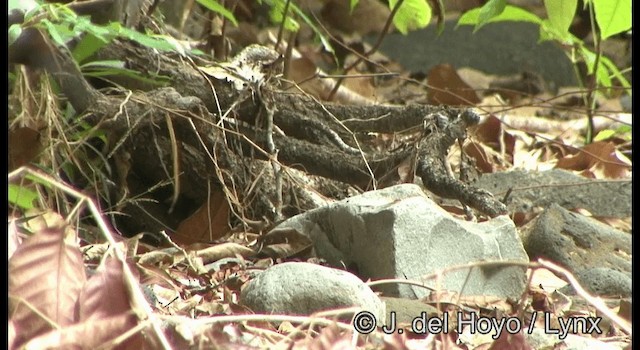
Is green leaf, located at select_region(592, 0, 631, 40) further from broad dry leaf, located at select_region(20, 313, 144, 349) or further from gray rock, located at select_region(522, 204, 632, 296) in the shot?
broad dry leaf, located at select_region(20, 313, 144, 349)

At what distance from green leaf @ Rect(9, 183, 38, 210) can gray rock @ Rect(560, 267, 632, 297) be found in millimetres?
751

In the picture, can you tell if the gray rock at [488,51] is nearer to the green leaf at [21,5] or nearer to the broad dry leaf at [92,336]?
the green leaf at [21,5]

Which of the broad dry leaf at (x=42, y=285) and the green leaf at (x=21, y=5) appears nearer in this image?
the broad dry leaf at (x=42, y=285)

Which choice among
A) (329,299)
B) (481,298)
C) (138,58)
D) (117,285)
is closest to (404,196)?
(481,298)

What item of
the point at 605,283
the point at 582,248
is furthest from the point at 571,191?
the point at 605,283

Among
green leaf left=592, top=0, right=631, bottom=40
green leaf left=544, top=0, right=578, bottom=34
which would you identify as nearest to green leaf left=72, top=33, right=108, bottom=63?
green leaf left=544, top=0, right=578, bottom=34

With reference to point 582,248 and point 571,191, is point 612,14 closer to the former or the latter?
point 582,248

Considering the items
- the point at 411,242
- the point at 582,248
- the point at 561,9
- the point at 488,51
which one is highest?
the point at 561,9

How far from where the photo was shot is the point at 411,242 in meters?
1.10

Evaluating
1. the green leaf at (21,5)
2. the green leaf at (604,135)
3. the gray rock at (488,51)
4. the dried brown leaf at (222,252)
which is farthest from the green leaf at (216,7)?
the gray rock at (488,51)

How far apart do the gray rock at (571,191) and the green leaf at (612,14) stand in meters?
0.37

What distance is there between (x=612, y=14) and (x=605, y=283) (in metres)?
0.35

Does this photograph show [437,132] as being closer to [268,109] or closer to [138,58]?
[268,109]

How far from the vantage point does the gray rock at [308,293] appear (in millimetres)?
908
